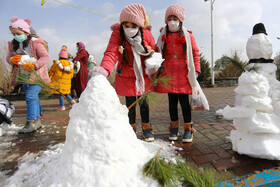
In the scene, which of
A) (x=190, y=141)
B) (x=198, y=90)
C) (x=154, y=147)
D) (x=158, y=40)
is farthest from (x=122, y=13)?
(x=190, y=141)

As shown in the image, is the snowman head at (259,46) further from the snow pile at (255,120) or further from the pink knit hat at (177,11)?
the pink knit hat at (177,11)

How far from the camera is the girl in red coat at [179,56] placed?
2.23 meters

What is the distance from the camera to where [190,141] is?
231 centimetres

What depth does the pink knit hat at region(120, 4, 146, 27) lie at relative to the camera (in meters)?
2.01

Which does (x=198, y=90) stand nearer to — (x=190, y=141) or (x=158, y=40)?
(x=190, y=141)

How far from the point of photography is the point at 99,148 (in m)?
1.21

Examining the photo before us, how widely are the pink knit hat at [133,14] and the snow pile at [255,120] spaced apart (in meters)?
1.36

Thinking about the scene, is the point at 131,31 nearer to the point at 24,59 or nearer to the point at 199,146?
Result: the point at 199,146

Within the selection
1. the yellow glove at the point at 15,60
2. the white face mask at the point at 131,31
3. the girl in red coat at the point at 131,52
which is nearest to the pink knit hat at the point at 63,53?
the yellow glove at the point at 15,60

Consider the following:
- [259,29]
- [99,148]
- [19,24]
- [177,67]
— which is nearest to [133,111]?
[177,67]

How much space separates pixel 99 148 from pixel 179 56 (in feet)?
5.33

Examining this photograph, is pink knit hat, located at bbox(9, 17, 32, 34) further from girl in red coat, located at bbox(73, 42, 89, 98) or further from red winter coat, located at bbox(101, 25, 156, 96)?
girl in red coat, located at bbox(73, 42, 89, 98)

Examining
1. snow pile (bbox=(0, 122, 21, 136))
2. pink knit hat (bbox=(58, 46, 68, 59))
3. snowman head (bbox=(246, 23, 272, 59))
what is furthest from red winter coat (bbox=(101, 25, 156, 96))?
pink knit hat (bbox=(58, 46, 68, 59))

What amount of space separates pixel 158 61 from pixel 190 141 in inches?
45.9
